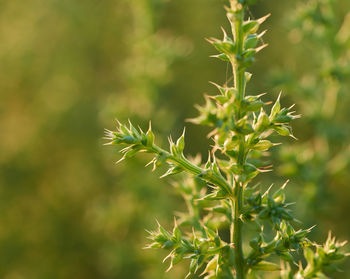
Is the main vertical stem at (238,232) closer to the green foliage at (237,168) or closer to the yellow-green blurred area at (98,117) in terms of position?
the green foliage at (237,168)

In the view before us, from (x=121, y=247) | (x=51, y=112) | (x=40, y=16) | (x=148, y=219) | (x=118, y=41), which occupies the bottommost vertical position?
(x=121, y=247)

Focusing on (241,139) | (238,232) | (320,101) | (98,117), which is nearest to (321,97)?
(320,101)

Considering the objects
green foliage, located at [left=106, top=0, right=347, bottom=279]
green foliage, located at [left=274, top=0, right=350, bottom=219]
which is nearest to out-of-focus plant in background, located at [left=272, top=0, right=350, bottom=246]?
green foliage, located at [left=274, top=0, right=350, bottom=219]

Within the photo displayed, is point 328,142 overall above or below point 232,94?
below

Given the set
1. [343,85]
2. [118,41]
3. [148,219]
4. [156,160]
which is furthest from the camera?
[118,41]

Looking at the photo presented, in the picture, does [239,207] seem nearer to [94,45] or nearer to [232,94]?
[232,94]

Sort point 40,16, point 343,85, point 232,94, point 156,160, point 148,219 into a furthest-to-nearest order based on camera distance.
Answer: point 40,16 → point 148,219 → point 343,85 → point 156,160 → point 232,94

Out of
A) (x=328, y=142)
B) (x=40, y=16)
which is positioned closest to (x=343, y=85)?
(x=328, y=142)
